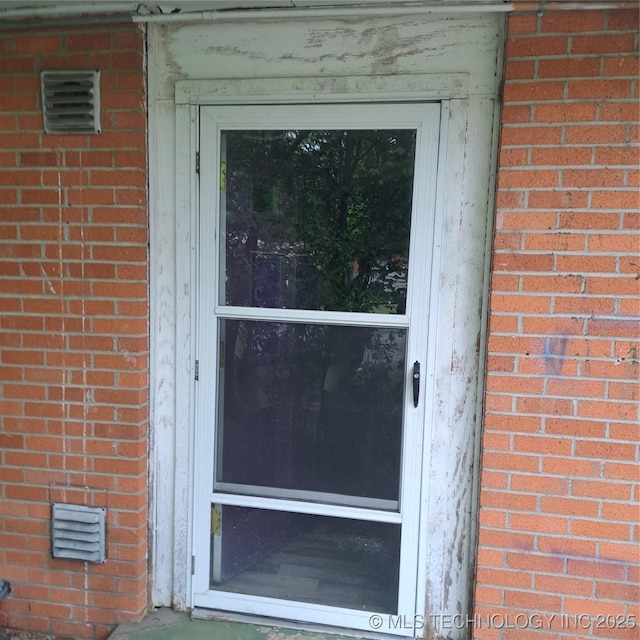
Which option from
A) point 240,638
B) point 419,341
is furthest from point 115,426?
point 419,341

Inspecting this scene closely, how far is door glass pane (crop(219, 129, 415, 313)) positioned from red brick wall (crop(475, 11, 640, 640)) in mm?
436

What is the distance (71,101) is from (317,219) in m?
1.18

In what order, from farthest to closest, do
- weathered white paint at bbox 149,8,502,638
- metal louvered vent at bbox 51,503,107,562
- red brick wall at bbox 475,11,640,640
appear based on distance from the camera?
metal louvered vent at bbox 51,503,107,562 < weathered white paint at bbox 149,8,502,638 < red brick wall at bbox 475,11,640,640

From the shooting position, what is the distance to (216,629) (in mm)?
2199

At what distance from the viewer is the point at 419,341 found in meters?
2.09

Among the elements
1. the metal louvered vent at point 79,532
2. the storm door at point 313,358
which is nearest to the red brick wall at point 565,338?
the storm door at point 313,358

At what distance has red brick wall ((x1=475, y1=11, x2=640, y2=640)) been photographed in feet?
5.97

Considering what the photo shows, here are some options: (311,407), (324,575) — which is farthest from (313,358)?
(324,575)

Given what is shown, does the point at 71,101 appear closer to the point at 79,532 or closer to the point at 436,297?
the point at 436,297

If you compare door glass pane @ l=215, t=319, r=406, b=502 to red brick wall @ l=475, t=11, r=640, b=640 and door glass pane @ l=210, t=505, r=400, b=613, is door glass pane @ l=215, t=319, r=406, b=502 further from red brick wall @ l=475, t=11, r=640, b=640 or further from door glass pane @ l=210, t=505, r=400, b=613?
red brick wall @ l=475, t=11, r=640, b=640

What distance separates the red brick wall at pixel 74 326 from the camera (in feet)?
6.96

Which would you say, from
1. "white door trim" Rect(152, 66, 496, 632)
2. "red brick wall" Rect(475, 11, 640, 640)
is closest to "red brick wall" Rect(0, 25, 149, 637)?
"white door trim" Rect(152, 66, 496, 632)

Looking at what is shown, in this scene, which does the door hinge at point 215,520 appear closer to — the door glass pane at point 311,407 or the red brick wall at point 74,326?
the door glass pane at point 311,407

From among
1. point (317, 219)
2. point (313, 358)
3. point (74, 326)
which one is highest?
point (317, 219)
